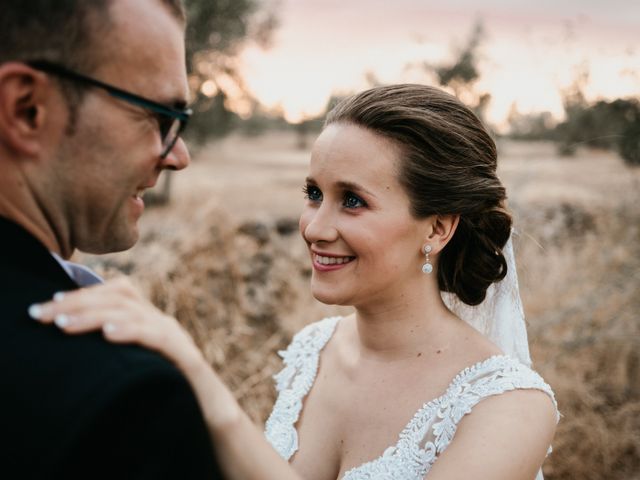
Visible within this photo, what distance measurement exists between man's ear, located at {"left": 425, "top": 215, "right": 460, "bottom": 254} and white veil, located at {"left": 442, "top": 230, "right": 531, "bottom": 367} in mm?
390

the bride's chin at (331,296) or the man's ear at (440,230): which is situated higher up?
the man's ear at (440,230)

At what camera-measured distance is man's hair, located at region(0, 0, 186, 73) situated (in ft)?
4.45

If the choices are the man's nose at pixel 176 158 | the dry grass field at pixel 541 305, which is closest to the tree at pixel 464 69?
the dry grass field at pixel 541 305

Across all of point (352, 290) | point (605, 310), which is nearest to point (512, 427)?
point (352, 290)

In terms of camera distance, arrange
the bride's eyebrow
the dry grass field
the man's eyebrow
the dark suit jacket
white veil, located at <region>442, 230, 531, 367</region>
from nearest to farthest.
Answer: the dark suit jacket
the man's eyebrow
the bride's eyebrow
white veil, located at <region>442, 230, 531, 367</region>
the dry grass field

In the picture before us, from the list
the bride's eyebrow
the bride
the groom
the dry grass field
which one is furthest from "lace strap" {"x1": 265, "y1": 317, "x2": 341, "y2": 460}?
the groom

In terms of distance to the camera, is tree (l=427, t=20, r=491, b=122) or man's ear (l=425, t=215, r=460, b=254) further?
tree (l=427, t=20, r=491, b=122)

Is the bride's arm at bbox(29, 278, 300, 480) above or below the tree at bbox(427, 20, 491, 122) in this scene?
above

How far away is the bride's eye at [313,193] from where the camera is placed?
294 cm

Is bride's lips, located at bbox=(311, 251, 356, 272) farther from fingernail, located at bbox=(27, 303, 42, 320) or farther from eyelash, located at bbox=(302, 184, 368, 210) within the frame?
fingernail, located at bbox=(27, 303, 42, 320)

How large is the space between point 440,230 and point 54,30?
6.43 feet

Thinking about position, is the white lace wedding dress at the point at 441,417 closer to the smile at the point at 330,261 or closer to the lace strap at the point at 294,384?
the lace strap at the point at 294,384

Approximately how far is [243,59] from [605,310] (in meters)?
11.6

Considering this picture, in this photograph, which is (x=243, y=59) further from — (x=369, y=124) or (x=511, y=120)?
(x=369, y=124)
